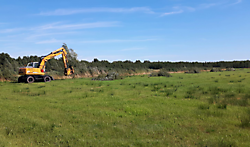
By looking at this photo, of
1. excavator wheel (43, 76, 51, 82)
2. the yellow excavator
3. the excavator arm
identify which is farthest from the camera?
the excavator arm

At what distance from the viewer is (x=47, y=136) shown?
781 centimetres

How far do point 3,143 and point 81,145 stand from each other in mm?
3040

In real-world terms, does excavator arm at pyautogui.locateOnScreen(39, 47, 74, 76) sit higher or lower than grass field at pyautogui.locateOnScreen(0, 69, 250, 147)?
higher

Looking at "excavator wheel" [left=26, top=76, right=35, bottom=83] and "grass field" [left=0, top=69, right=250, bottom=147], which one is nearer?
"grass field" [left=0, top=69, right=250, bottom=147]

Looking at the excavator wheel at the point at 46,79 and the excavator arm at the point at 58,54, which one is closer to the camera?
the excavator wheel at the point at 46,79

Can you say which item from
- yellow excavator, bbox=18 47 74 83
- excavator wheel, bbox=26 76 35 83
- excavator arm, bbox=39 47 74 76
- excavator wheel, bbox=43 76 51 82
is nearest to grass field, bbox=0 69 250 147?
excavator wheel, bbox=26 76 35 83

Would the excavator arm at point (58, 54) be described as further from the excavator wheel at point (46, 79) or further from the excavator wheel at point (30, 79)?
the excavator wheel at point (30, 79)

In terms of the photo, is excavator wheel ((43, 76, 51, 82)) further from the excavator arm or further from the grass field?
the grass field

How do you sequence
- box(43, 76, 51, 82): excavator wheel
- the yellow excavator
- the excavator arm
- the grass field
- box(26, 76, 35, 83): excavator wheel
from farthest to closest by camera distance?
the excavator arm
box(43, 76, 51, 82): excavator wheel
the yellow excavator
box(26, 76, 35, 83): excavator wheel
the grass field

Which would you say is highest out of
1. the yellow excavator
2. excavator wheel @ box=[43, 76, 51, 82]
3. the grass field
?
the yellow excavator

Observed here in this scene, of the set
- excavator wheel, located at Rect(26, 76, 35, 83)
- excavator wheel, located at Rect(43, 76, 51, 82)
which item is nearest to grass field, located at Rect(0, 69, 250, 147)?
excavator wheel, located at Rect(26, 76, 35, 83)

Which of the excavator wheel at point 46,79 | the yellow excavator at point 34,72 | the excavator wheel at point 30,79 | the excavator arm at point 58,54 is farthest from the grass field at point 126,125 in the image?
the excavator arm at point 58,54

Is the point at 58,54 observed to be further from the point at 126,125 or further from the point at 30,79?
the point at 126,125

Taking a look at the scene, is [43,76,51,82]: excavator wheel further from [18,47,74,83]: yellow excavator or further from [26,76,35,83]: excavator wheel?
[26,76,35,83]: excavator wheel
